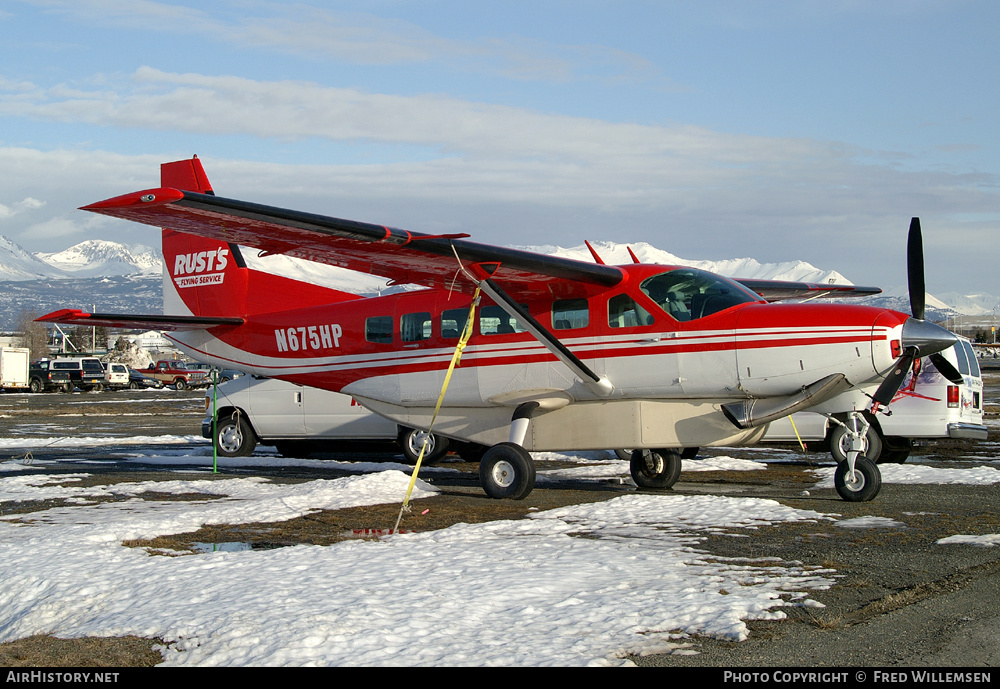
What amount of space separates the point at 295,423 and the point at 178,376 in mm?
52221

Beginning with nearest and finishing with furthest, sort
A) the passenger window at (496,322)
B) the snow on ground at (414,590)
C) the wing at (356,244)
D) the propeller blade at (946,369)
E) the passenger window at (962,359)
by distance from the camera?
the snow on ground at (414,590) → the wing at (356,244) → the propeller blade at (946,369) → the passenger window at (496,322) → the passenger window at (962,359)

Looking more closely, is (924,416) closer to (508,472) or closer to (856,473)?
(856,473)

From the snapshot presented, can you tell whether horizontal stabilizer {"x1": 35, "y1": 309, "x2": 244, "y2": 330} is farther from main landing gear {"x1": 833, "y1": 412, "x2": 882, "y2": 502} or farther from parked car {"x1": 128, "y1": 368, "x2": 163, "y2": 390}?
parked car {"x1": 128, "y1": 368, "x2": 163, "y2": 390}

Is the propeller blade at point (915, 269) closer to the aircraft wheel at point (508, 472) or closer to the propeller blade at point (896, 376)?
the propeller blade at point (896, 376)

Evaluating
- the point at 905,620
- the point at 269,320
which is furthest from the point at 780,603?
the point at 269,320

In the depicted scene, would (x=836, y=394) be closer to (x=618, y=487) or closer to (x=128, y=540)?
(x=618, y=487)

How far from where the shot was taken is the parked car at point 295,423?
51.2 ft

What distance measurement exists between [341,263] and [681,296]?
13.8ft

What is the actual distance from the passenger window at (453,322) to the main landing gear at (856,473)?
4998 millimetres

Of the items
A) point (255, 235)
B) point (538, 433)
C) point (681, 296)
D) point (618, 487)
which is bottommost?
point (618, 487)

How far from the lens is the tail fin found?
1458 centimetres

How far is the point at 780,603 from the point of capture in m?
5.34

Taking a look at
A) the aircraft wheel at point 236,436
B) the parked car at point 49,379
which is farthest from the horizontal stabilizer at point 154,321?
the parked car at point 49,379

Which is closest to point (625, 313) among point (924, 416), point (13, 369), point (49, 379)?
point (924, 416)
